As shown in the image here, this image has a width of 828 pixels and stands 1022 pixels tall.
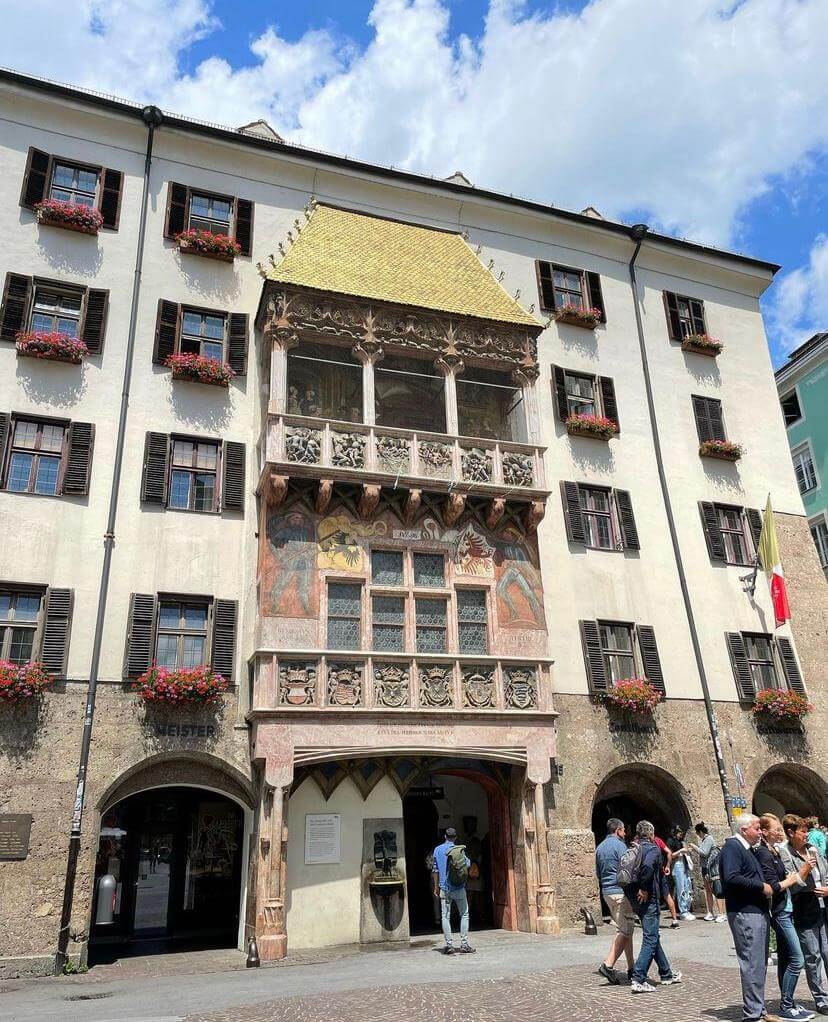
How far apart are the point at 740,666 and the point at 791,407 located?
17974 mm

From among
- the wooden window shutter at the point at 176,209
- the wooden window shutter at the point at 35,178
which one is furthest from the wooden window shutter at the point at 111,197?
the wooden window shutter at the point at 35,178

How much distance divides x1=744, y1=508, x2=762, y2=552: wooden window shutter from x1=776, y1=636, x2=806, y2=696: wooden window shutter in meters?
2.77

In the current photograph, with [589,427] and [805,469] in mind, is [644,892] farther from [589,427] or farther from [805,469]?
[805,469]

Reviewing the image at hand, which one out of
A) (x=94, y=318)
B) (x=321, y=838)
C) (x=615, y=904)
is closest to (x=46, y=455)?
(x=94, y=318)

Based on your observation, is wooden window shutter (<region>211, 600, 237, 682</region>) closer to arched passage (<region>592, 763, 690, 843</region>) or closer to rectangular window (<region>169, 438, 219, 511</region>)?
rectangular window (<region>169, 438, 219, 511</region>)

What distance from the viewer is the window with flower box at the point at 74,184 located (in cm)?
2023

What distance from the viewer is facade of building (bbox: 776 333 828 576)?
33875 millimetres

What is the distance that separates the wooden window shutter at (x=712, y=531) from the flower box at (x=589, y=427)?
3.56 meters

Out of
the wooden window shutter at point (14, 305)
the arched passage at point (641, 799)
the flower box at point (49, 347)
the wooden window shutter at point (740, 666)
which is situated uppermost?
the wooden window shutter at point (14, 305)

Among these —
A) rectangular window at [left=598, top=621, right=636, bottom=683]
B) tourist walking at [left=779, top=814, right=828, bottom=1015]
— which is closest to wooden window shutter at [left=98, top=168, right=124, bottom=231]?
rectangular window at [left=598, top=621, right=636, bottom=683]

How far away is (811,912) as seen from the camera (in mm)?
9477

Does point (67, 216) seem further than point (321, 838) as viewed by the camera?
Yes

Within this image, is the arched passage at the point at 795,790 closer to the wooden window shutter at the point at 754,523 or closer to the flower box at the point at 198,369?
the wooden window shutter at the point at 754,523

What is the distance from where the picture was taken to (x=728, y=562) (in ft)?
77.8
